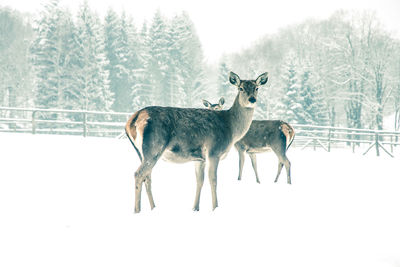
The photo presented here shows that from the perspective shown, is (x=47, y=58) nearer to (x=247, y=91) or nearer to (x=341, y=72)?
(x=341, y=72)

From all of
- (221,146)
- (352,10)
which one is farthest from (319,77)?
(221,146)

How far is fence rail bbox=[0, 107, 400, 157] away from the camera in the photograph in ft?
59.2

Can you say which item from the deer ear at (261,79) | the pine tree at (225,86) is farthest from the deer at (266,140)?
the pine tree at (225,86)

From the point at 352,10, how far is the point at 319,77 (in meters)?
6.55

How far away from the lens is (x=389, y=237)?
4.52 m

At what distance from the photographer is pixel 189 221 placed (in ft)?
16.3

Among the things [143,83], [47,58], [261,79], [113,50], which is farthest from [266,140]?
[113,50]

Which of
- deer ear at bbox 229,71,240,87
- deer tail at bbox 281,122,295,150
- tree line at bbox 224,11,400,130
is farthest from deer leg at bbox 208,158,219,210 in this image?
tree line at bbox 224,11,400,130

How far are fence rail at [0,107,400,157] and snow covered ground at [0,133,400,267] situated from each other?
28.6 ft

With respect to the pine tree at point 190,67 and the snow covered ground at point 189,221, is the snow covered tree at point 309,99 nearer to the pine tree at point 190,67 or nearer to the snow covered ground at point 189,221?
the pine tree at point 190,67

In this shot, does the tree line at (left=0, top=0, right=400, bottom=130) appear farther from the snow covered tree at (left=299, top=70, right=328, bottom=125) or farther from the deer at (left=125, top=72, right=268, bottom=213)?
the deer at (left=125, top=72, right=268, bottom=213)

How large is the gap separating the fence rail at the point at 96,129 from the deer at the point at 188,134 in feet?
40.0

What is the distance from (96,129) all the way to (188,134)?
29.4 metres

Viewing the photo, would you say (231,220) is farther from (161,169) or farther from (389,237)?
(161,169)
